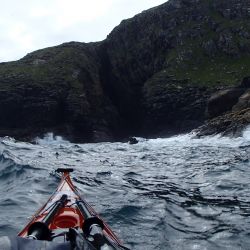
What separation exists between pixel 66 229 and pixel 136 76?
79.3 metres

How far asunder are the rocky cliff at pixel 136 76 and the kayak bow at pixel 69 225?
179ft

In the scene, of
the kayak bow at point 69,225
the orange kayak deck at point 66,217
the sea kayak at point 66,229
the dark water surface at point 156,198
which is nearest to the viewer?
the sea kayak at point 66,229

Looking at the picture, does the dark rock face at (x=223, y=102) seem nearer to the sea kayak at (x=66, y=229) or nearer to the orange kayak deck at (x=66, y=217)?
the sea kayak at (x=66, y=229)

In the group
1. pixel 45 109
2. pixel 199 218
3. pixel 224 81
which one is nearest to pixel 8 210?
pixel 199 218

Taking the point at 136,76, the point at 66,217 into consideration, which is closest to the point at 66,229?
the point at 66,217

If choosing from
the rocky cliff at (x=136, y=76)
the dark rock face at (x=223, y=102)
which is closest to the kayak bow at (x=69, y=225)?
the dark rock face at (x=223, y=102)

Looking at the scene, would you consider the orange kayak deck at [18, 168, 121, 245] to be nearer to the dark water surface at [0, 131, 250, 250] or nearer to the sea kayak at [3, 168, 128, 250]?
the sea kayak at [3, 168, 128, 250]

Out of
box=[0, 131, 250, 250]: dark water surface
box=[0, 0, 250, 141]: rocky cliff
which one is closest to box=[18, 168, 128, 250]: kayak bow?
box=[0, 131, 250, 250]: dark water surface

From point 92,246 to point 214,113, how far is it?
48770mm

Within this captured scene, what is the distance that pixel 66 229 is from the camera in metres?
7.81

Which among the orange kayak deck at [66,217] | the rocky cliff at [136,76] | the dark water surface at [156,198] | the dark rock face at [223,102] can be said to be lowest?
the dark water surface at [156,198]

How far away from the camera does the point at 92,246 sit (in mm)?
5695

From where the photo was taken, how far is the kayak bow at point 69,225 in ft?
20.0

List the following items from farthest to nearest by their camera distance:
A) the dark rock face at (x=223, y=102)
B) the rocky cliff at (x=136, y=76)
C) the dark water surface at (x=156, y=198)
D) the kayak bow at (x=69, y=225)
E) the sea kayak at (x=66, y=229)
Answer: the rocky cliff at (x=136, y=76)
the dark rock face at (x=223, y=102)
the dark water surface at (x=156, y=198)
the kayak bow at (x=69, y=225)
the sea kayak at (x=66, y=229)
